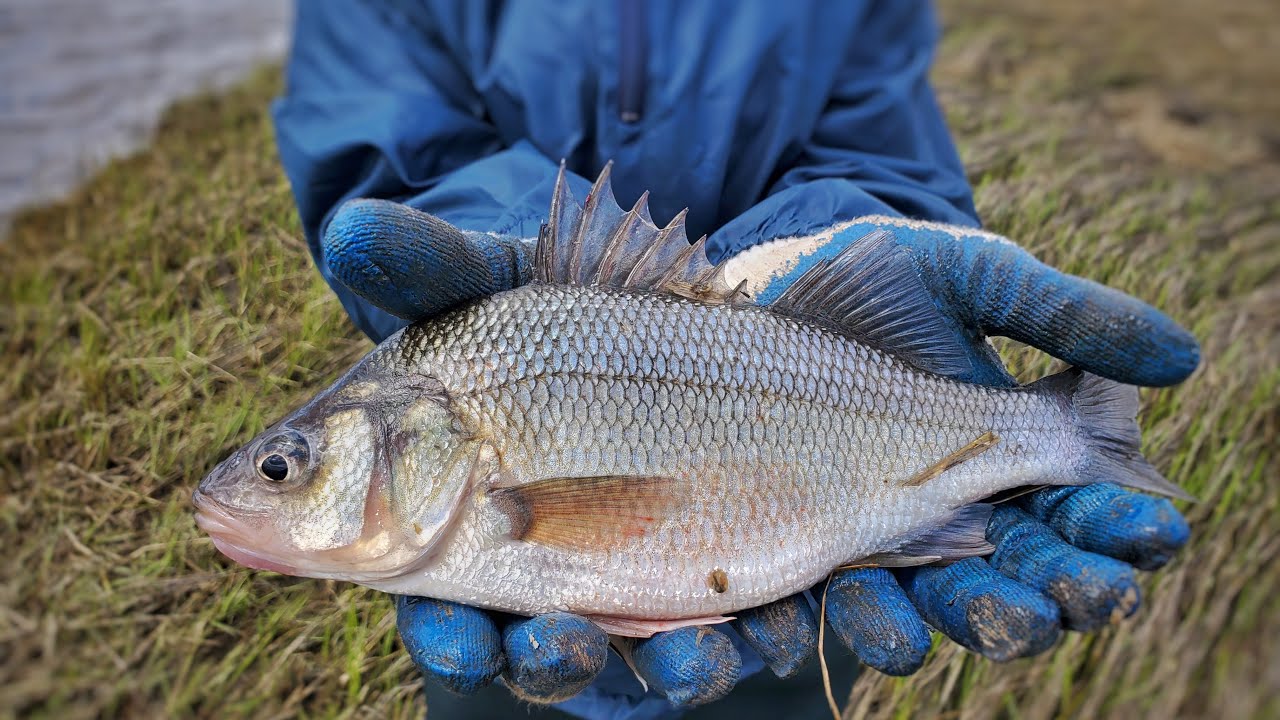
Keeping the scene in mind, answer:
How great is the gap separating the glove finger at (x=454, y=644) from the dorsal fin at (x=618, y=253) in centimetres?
68

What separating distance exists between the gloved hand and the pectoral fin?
0.49 ft

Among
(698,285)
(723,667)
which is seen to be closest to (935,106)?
(698,285)

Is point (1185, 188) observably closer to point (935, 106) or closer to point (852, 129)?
point (935, 106)

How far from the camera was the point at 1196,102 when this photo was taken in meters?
6.02

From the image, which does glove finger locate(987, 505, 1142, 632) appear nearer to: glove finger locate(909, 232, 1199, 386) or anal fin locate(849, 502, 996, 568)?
anal fin locate(849, 502, 996, 568)

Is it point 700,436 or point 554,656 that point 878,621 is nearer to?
point 700,436

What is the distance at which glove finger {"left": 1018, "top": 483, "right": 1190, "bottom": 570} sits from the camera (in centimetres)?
167

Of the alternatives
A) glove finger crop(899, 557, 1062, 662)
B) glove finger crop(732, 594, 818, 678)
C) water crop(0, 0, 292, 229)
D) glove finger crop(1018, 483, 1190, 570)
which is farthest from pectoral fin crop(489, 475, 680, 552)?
water crop(0, 0, 292, 229)

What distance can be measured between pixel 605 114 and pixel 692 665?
4.77 ft

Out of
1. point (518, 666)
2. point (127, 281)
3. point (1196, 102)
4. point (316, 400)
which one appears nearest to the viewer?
point (518, 666)

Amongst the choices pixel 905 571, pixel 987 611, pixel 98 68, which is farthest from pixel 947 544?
pixel 98 68

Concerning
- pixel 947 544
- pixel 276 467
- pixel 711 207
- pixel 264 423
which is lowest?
pixel 264 423

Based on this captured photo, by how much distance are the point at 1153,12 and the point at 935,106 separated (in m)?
6.07

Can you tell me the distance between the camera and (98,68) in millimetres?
6766
